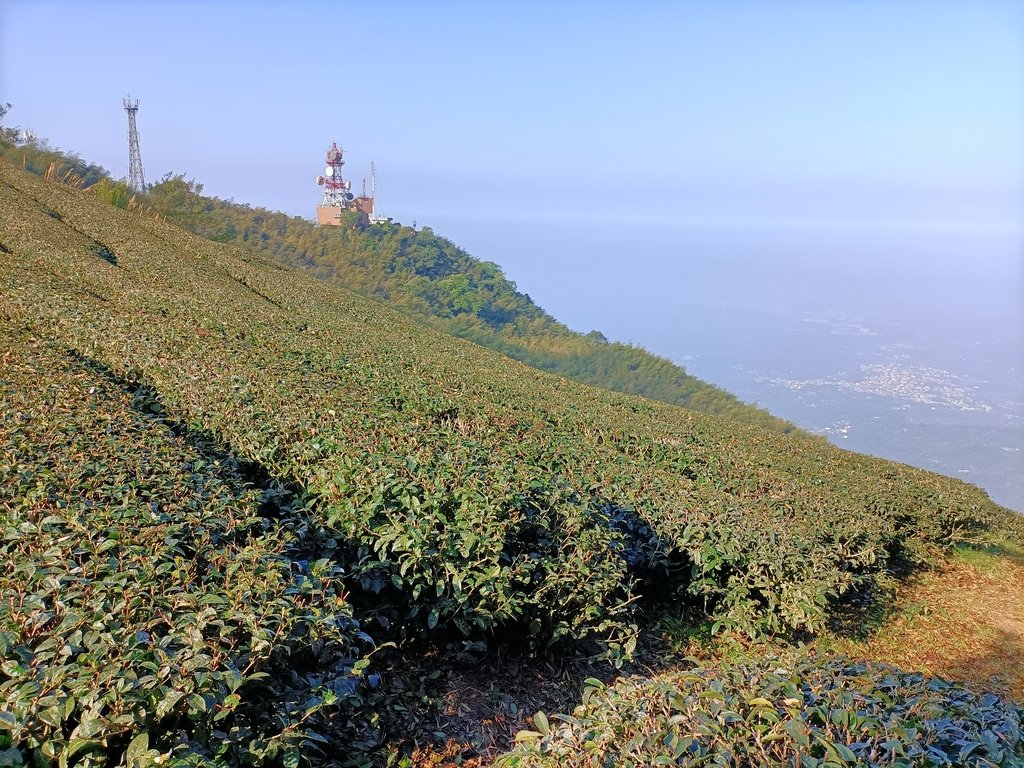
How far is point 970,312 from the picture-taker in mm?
153250

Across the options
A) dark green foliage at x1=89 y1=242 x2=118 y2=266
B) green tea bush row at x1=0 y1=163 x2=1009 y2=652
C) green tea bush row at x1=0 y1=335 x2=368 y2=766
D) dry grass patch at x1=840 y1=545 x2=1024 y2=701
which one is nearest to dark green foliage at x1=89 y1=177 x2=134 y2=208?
dark green foliage at x1=89 y1=242 x2=118 y2=266

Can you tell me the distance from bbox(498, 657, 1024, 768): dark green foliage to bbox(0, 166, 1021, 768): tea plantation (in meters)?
0.05

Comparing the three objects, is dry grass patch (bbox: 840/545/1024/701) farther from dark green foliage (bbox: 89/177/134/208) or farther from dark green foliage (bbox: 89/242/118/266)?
dark green foliage (bbox: 89/177/134/208)

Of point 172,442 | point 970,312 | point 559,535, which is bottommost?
point 172,442

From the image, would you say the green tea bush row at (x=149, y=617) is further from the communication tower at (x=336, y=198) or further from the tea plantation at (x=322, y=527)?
the communication tower at (x=336, y=198)

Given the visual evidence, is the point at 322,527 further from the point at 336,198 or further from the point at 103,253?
the point at 336,198

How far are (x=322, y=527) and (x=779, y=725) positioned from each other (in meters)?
2.72

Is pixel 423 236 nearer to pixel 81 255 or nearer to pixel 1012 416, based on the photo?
pixel 81 255

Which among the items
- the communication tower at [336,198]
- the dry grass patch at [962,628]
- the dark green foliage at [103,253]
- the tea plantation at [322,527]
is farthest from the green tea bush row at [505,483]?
the communication tower at [336,198]

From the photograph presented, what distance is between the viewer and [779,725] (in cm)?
226

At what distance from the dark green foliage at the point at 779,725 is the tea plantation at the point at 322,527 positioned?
0.18 ft

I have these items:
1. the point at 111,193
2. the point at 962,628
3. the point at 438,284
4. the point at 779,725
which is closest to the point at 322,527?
the point at 779,725

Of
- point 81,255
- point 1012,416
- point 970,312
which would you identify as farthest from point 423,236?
point 970,312

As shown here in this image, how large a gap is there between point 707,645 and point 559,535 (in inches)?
60.0
